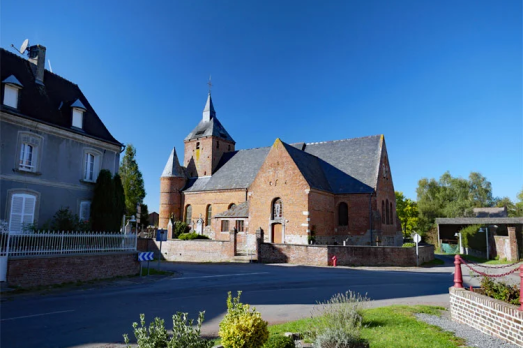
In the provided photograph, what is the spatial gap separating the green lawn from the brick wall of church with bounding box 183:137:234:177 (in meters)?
37.6

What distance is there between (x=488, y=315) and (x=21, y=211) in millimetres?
20275

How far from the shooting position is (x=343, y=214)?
111ft

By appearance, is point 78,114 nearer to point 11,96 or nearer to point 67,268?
point 11,96

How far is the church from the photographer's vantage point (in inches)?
1233

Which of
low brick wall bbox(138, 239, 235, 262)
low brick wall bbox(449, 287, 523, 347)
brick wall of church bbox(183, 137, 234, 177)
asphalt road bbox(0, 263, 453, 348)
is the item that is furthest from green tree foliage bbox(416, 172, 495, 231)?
low brick wall bbox(449, 287, 523, 347)

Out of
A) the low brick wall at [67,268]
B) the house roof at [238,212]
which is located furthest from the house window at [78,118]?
the house roof at [238,212]

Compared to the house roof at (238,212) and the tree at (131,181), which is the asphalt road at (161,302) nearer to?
the house roof at (238,212)

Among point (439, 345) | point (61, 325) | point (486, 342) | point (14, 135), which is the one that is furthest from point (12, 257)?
point (486, 342)

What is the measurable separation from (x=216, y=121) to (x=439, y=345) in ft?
146

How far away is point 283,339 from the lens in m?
5.43

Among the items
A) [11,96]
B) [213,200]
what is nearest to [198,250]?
[213,200]

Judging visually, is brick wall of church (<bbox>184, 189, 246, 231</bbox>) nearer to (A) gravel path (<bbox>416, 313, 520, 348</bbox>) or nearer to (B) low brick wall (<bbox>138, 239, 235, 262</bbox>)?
(B) low brick wall (<bbox>138, 239, 235, 262</bbox>)

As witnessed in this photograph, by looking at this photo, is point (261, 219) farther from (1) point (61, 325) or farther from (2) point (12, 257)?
(1) point (61, 325)

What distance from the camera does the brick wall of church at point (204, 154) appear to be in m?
45.4
